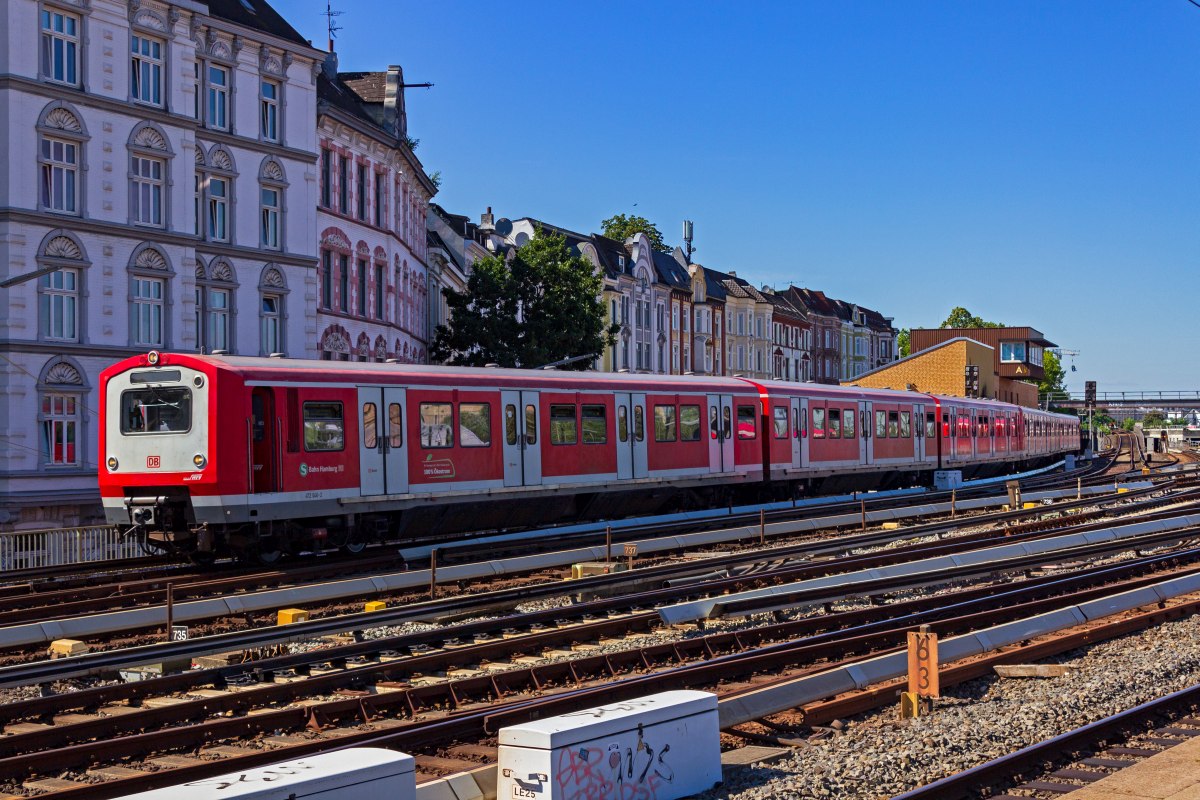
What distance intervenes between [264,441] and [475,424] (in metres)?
4.91

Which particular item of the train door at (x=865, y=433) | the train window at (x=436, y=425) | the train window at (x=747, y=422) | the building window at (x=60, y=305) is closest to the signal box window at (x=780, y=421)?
the train window at (x=747, y=422)

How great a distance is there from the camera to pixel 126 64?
33.6 metres

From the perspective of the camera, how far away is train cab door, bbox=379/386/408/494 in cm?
2281

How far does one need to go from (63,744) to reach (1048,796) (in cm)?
715

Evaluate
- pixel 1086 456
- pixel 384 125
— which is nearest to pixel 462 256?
pixel 384 125

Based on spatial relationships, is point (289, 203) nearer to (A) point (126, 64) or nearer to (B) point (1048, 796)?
(A) point (126, 64)

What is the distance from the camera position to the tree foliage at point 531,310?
49156mm

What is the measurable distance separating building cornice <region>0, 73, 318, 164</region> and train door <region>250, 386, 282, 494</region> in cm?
1485

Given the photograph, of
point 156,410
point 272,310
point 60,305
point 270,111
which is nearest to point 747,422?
point 272,310

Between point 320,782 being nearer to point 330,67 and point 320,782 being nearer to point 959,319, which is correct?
point 330,67

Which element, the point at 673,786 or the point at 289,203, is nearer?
the point at 673,786

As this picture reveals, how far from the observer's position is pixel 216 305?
36.7 metres

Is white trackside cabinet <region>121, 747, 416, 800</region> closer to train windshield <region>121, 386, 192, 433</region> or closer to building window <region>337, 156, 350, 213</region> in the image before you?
train windshield <region>121, 386, 192, 433</region>

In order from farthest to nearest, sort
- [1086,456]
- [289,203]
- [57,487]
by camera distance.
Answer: [1086,456]
[289,203]
[57,487]
